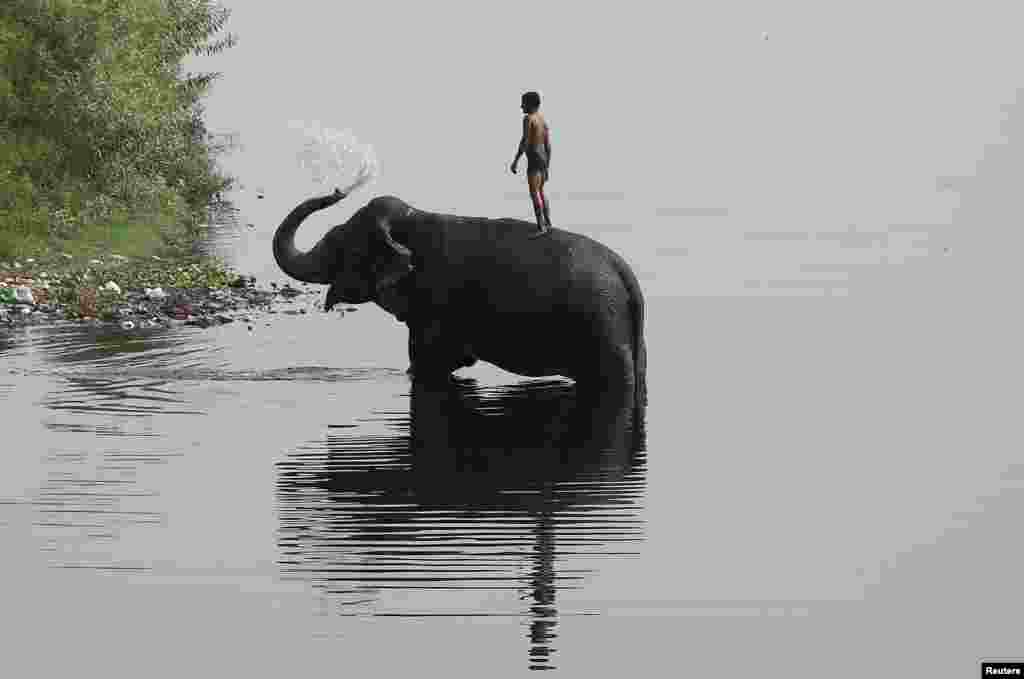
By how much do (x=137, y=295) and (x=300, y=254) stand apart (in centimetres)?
816

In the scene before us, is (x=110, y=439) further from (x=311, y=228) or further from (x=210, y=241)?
(x=311, y=228)

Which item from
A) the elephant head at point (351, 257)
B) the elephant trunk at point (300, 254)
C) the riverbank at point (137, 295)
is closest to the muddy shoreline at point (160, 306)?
the riverbank at point (137, 295)

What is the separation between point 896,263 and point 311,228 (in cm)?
1545

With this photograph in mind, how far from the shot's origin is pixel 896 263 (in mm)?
37969

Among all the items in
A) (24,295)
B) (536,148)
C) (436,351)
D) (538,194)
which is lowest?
(436,351)

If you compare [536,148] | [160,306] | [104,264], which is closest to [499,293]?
[536,148]

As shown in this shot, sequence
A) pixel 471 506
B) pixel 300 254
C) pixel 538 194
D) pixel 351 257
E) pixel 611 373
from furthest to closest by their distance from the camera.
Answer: pixel 300 254 < pixel 351 257 < pixel 538 194 < pixel 611 373 < pixel 471 506

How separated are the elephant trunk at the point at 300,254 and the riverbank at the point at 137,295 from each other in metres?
4.93

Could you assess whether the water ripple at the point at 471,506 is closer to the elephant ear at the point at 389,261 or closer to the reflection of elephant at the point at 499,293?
the reflection of elephant at the point at 499,293

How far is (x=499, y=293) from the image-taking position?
68.2ft

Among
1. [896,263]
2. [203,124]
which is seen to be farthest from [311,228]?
[896,263]

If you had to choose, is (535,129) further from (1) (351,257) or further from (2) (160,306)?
(2) (160,306)

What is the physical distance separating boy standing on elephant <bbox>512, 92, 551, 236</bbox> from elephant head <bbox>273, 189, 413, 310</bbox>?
A: 134 cm

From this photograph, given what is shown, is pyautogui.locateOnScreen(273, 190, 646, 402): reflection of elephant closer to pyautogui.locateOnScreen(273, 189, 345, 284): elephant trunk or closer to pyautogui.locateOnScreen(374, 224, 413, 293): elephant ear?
pyautogui.locateOnScreen(374, 224, 413, 293): elephant ear
